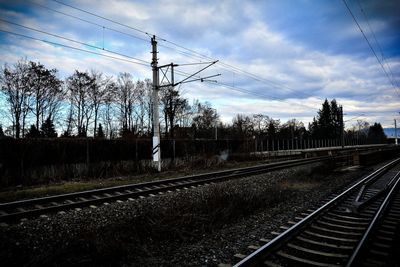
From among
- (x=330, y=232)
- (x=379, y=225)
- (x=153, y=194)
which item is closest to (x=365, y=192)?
(x=379, y=225)

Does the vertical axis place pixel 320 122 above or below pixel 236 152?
above

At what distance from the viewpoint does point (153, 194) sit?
11070 mm

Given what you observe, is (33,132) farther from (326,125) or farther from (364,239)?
(326,125)

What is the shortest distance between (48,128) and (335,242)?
42.7 meters

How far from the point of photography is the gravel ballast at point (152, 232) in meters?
5.14

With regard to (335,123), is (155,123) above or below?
below

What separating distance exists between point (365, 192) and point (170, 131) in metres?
44.0

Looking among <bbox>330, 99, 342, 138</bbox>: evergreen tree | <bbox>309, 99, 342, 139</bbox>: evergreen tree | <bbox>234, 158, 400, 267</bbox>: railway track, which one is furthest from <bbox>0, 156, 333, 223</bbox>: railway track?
Result: <bbox>330, 99, 342, 138</bbox>: evergreen tree

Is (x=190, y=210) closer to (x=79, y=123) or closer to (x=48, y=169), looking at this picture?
(x=48, y=169)

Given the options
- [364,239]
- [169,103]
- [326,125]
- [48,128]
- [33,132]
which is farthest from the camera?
[326,125]

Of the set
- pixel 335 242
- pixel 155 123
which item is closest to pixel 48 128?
pixel 155 123

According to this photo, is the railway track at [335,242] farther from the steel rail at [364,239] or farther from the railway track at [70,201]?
the railway track at [70,201]

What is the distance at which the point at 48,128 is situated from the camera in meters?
40.0

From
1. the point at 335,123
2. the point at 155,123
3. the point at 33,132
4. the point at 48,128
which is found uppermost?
the point at 335,123
